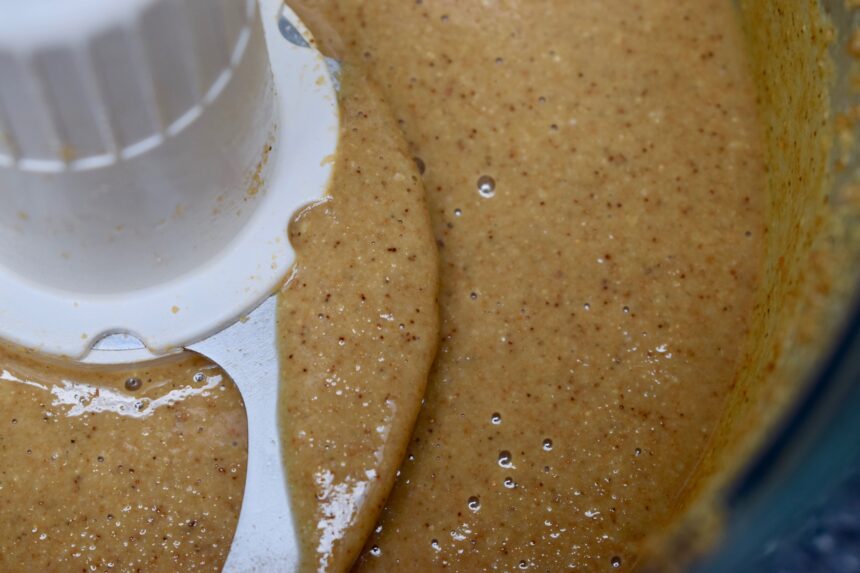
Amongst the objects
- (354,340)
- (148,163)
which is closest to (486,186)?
(354,340)

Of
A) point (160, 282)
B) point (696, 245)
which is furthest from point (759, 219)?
point (160, 282)

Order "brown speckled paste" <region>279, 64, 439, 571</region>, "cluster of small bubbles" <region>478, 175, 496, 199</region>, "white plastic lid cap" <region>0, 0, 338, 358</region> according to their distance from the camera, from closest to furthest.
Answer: "white plastic lid cap" <region>0, 0, 338, 358</region>
"brown speckled paste" <region>279, 64, 439, 571</region>
"cluster of small bubbles" <region>478, 175, 496, 199</region>

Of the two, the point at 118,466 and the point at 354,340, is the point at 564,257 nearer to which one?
the point at 354,340

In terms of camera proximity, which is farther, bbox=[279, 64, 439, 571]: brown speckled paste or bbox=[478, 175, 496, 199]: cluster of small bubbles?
bbox=[478, 175, 496, 199]: cluster of small bubbles

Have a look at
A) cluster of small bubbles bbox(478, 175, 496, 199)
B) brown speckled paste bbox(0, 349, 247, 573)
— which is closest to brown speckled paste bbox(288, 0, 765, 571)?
cluster of small bubbles bbox(478, 175, 496, 199)

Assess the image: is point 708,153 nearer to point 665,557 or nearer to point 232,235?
point 232,235

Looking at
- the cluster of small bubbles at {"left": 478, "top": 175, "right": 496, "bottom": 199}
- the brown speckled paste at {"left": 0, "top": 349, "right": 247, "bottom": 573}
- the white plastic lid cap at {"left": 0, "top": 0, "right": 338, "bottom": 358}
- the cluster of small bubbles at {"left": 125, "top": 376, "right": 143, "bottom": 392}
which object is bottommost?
the brown speckled paste at {"left": 0, "top": 349, "right": 247, "bottom": 573}

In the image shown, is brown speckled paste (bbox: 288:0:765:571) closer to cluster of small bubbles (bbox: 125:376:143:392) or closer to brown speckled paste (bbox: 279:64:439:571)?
brown speckled paste (bbox: 279:64:439:571)
